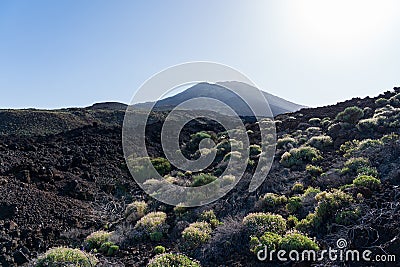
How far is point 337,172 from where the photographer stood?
1019cm

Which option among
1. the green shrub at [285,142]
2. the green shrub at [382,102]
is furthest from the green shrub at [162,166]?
the green shrub at [382,102]

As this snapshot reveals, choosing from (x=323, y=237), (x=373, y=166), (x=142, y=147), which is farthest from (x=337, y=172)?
(x=142, y=147)

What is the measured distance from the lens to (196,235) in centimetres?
793

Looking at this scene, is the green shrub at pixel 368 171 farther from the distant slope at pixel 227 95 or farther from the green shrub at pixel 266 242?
the distant slope at pixel 227 95

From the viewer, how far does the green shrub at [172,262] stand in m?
6.58

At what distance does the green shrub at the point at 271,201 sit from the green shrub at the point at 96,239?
3.83 meters

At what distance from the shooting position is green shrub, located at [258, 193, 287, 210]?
29.8ft

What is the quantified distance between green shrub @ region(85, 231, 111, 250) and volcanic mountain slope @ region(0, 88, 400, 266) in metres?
0.22

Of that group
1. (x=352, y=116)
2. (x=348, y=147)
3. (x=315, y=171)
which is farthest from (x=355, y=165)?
(x=352, y=116)

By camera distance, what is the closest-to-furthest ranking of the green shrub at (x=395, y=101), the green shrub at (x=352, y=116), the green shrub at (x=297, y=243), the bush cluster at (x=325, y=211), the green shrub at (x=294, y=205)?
the green shrub at (x=297, y=243) < the bush cluster at (x=325, y=211) < the green shrub at (x=294, y=205) < the green shrub at (x=352, y=116) < the green shrub at (x=395, y=101)

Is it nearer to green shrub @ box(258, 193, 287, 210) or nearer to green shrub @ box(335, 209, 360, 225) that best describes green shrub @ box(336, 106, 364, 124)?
green shrub @ box(258, 193, 287, 210)

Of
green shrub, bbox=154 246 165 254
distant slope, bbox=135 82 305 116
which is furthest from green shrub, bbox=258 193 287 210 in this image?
distant slope, bbox=135 82 305 116

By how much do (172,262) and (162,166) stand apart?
29.5 feet

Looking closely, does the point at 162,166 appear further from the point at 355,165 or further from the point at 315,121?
the point at 315,121
